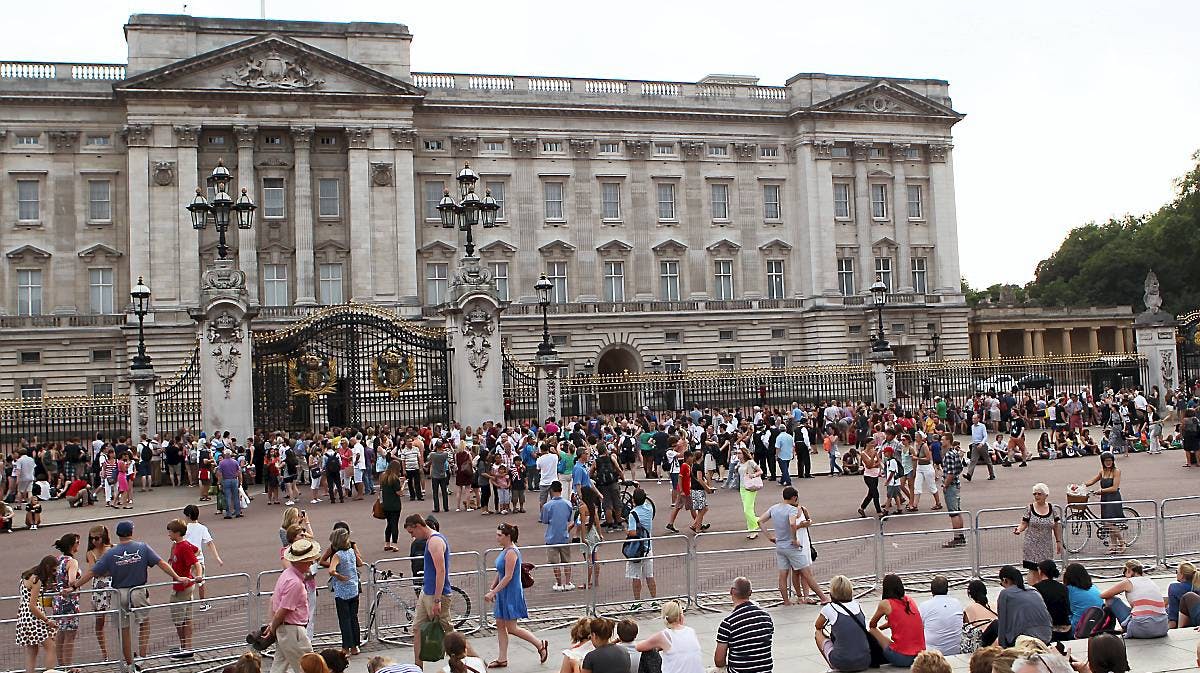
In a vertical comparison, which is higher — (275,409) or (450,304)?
(450,304)

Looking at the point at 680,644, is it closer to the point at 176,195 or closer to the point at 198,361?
the point at 198,361

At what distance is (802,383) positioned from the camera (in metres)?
45.7

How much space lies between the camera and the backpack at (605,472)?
64.6 feet

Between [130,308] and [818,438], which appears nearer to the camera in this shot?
[818,438]

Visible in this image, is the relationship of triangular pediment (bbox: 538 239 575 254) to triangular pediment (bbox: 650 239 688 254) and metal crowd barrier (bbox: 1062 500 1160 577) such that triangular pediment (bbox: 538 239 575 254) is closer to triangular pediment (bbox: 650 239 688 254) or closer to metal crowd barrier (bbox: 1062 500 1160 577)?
triangular pediment (bbox: 650 239 688 254)

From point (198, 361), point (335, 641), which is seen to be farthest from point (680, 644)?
point (198, 361)

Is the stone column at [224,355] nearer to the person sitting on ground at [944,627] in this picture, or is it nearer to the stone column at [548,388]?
the stone column at [548,388]

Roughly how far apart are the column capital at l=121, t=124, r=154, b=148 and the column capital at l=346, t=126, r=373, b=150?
841 centimetres

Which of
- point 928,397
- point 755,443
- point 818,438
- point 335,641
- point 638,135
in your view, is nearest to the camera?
point 335,641

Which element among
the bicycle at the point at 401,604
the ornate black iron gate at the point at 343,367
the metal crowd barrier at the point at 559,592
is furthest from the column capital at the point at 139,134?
the metal crowd barrier at the point at 559,592

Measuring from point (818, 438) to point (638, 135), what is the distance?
25.2 meters

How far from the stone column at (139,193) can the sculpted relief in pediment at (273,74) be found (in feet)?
14.6

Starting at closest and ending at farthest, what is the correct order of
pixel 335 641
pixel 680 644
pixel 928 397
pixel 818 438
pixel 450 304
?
pixel 680 644 → pixel 335 641 → pixel 450 304 → pixel 818 438 → pixel 928 397

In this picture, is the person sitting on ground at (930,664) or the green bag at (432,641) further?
the green bag at (432,641)
